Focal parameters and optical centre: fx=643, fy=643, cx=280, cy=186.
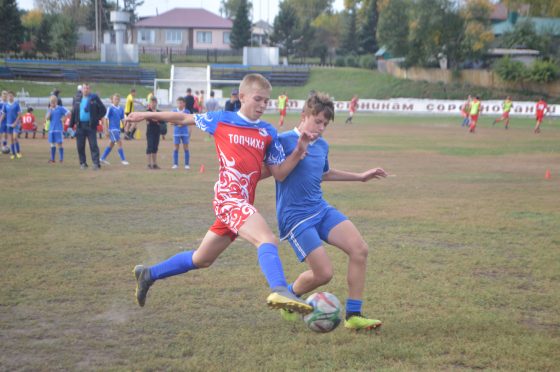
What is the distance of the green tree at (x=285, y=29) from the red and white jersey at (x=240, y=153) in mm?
81129

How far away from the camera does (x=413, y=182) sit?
15.9 m

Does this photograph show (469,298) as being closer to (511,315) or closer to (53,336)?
(511,315)

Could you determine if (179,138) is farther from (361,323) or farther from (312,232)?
(361,323)

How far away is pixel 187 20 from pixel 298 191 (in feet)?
296

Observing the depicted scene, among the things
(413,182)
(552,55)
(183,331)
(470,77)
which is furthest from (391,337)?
(552,55)

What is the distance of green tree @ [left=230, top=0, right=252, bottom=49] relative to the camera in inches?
3204

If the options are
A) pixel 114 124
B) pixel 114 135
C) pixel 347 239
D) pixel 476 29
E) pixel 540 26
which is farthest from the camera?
pixel 540 26

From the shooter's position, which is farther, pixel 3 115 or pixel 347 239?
pixel 3 115

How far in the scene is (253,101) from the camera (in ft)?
17.8

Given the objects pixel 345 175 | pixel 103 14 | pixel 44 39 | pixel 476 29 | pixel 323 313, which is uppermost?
pixel 103 14

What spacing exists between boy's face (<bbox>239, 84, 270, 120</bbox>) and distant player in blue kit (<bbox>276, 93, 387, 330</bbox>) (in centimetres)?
40

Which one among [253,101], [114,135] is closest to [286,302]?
[253,101]

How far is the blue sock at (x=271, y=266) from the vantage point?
15.5 ft

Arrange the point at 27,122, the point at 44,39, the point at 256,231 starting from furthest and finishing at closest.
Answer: the point at 44,39, the point at 27,122, the point at 256,231
